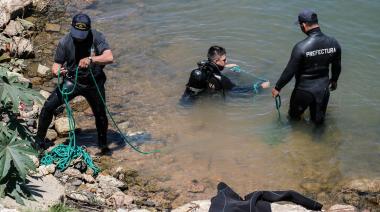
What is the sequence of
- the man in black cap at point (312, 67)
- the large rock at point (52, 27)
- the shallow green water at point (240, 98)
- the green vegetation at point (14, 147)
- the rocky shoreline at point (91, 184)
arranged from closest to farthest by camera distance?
the green vegetation at point (14, 147) → the rocky shoreline at point (91, 184) → the man in black cap at point (312, 67) → the shallow green water at point (240, 98) → the large rock at point (52, 27)

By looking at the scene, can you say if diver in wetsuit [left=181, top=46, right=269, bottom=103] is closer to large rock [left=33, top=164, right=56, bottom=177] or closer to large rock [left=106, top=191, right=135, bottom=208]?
large rock [left=106, top=191, right=135, bottom=208]

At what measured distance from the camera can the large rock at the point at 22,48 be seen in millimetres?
10156

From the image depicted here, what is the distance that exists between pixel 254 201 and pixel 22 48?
6.05m

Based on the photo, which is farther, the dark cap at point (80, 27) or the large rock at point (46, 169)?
the large rock at point (46, 169)

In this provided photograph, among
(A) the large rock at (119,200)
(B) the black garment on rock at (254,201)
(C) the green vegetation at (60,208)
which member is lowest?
(A) the large rock at (119,200)

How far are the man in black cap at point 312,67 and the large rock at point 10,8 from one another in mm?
5927

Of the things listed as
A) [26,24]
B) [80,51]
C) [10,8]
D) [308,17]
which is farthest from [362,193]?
[10,8]

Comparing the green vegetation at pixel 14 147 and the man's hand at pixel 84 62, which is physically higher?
the man's hand at pixel 84 62

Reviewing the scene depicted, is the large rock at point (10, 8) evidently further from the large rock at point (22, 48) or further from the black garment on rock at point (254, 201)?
the black garment on rock at point (254, 201)

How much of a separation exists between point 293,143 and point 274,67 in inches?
95.9

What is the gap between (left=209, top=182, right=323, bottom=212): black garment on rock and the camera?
595 centimetres

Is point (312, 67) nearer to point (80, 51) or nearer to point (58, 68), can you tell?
point (80, 51)

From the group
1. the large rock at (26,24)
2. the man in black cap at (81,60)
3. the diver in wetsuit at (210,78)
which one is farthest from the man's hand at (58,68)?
the large rock at (26,24)

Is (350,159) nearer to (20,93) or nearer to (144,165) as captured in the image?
(144,165)
